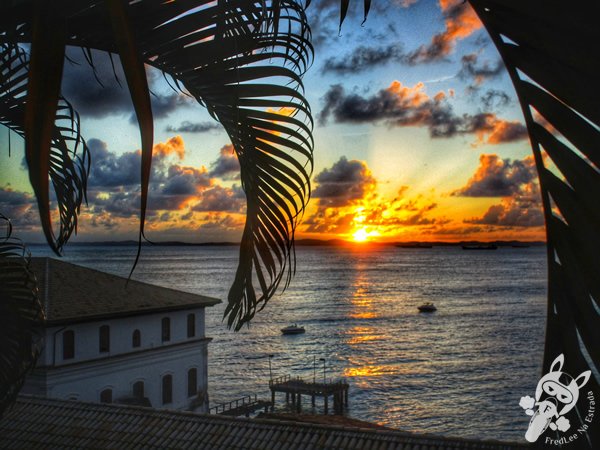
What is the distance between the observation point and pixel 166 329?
22.2m

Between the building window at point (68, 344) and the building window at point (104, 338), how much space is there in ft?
3.32

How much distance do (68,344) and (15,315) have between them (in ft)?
61.1

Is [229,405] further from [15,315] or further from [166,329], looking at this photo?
[15,315]

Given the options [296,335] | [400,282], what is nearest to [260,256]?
[296,335]

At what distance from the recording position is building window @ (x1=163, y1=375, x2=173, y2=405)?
2159 centimetres

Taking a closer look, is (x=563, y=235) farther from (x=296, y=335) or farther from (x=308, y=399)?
(x=296, y=335)

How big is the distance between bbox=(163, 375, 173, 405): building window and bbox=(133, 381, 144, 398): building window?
3.07 ft

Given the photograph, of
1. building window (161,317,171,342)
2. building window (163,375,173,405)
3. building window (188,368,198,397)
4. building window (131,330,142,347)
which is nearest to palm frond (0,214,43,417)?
building window (131,330,142,347)

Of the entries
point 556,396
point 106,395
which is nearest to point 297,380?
point 106,395

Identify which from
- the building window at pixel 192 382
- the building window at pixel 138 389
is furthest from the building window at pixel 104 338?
the building window at pixel 192 382

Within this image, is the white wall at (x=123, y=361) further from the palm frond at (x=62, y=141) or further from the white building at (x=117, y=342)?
the palm frond at (x=62, y=141)

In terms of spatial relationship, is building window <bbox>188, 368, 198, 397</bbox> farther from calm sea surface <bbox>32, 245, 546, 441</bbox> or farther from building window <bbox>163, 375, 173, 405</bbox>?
calm sea surface <bbox>32, 245, 546, 441</bbox>

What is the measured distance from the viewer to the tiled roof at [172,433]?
9.93 meters

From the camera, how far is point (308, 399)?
37.2 m
